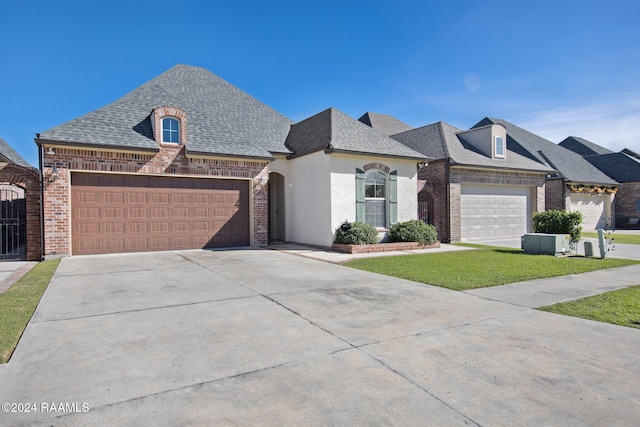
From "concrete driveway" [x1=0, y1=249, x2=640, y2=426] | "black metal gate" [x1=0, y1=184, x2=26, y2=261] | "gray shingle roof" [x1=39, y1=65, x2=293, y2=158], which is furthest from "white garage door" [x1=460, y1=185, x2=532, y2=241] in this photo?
"black metal gate" [x1=0, y1=184, x2=26, y2=261]

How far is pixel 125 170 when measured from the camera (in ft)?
42.0

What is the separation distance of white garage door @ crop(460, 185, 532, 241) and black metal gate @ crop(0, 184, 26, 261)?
17.6 m

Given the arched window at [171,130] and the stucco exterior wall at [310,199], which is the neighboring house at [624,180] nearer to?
the stucco exterior wall at [310,199]

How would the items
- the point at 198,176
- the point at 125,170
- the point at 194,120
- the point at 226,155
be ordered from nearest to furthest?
1. the point at 125,170
2. the point at 198,176
3. the point at 226,155
4. the point at 194,120

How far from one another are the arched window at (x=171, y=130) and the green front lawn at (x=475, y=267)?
7929 mm

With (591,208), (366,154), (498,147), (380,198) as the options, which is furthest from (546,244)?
(591,208)

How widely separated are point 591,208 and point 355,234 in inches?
886

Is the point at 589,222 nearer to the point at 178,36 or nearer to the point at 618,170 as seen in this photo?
the point at 618,170

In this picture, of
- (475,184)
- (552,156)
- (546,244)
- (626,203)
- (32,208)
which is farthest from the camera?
(626,203)

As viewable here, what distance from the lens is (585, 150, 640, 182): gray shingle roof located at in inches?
1128

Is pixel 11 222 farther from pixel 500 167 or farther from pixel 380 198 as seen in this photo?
pixel 500 167

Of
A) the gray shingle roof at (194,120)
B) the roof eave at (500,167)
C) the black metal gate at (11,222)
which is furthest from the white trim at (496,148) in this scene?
the black metal gate at (11,222)

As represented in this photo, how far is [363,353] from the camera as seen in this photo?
4.07 metres

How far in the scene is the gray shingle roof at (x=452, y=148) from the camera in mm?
18078
